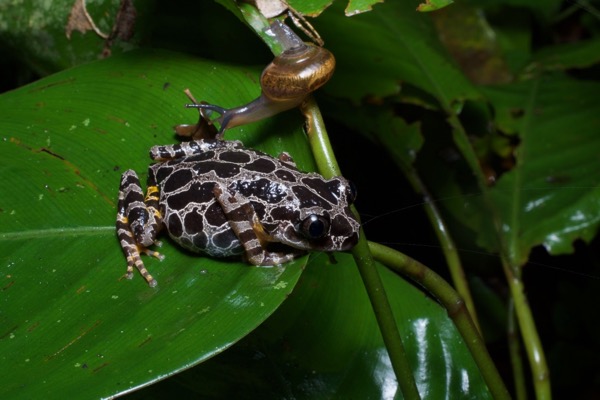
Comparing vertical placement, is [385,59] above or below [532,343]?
above

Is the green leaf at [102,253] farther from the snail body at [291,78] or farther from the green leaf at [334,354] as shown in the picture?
the green leaf at [334,354]

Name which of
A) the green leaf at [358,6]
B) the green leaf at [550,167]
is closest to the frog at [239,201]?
the green leaf at [358,6]

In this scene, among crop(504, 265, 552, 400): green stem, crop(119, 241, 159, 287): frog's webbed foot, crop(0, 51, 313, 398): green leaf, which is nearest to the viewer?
crop(0, 51, 313, 398): green leaf

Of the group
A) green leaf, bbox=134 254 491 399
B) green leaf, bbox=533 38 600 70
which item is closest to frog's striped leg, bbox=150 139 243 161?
green leaf, bbox=134 254 491 399

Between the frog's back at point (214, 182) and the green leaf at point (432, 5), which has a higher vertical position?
the green leaf at point (432, 5)

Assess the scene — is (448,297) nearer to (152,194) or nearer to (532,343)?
(532,343)

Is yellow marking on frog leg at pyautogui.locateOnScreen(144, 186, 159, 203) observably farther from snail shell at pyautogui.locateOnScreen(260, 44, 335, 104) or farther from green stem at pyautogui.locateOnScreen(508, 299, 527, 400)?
green stem at pyautogui.locateOnScreen(508, 299, 527, 400)

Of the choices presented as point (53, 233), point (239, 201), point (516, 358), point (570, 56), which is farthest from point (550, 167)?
point (53, 233)
